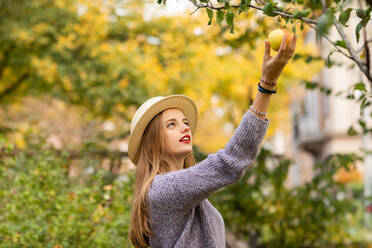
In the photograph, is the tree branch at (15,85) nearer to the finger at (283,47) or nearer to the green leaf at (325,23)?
the finger at (283,47)

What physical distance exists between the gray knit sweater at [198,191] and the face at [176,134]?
19 cm

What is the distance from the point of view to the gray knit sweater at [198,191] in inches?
66.3

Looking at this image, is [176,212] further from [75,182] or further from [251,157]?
[75,182]

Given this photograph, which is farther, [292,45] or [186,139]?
[186,139]

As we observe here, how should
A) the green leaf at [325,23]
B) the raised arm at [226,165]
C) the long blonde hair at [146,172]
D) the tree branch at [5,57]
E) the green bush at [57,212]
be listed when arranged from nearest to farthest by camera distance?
the green leaf at [325,23] → the raised arm at [226,165] → the long blonde hair at [146,172] → the green bush at [57,212] → the tree branch at [5,57]

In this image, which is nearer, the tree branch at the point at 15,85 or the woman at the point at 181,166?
the woman at the point at 181,166

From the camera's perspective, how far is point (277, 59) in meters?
1.57

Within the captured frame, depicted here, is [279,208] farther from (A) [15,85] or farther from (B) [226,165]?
(A) [15,85]

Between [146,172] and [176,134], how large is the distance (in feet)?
0.77

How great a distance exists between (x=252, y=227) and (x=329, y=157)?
1.32 m

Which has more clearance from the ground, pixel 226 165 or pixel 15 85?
pixel 226 165

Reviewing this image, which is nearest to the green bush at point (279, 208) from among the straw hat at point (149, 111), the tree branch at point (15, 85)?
the straw hat at point (149, 111)

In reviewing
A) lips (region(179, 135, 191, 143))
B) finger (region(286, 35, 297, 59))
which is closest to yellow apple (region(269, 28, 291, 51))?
finger (region(286, 35, 297, 59))

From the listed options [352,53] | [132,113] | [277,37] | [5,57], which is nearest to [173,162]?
[277,37]
